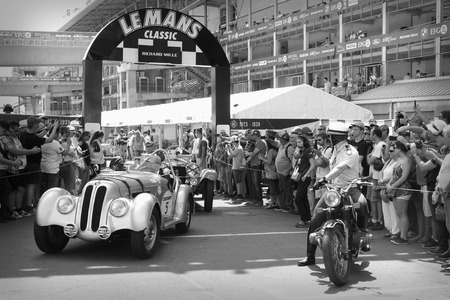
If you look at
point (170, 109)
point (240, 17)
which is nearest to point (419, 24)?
point (170, 109)

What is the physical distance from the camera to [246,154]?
47.6 feet

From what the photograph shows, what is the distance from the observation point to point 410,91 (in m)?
29.6

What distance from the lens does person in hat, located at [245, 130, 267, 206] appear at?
553 inches

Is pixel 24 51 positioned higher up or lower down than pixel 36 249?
higher up

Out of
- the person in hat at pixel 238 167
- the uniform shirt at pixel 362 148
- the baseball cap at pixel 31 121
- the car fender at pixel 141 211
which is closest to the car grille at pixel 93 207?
the car fender at pixel 141 211

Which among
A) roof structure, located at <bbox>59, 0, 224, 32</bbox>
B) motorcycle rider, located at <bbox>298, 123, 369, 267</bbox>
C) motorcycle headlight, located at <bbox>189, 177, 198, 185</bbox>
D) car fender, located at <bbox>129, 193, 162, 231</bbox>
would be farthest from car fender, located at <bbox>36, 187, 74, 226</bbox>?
roof structure, located at <bbox>59, 0, 224, 32</bbox>

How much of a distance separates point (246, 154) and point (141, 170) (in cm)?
574

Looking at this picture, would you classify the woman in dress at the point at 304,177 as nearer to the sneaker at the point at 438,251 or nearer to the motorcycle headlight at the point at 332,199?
the sneaker at the point at 438,251

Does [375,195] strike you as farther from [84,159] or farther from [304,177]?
[84,159]

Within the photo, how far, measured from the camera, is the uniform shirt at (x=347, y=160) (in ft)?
23.4

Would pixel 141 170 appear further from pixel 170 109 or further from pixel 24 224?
pixel 170 109

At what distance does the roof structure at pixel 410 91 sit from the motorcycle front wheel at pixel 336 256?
2195cm

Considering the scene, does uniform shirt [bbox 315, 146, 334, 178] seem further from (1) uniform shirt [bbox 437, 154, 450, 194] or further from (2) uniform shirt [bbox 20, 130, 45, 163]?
(2) uniform shirt [bbox 20, 130, 45, 163]

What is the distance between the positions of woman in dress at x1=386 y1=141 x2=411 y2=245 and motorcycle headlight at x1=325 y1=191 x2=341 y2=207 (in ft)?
8.85
